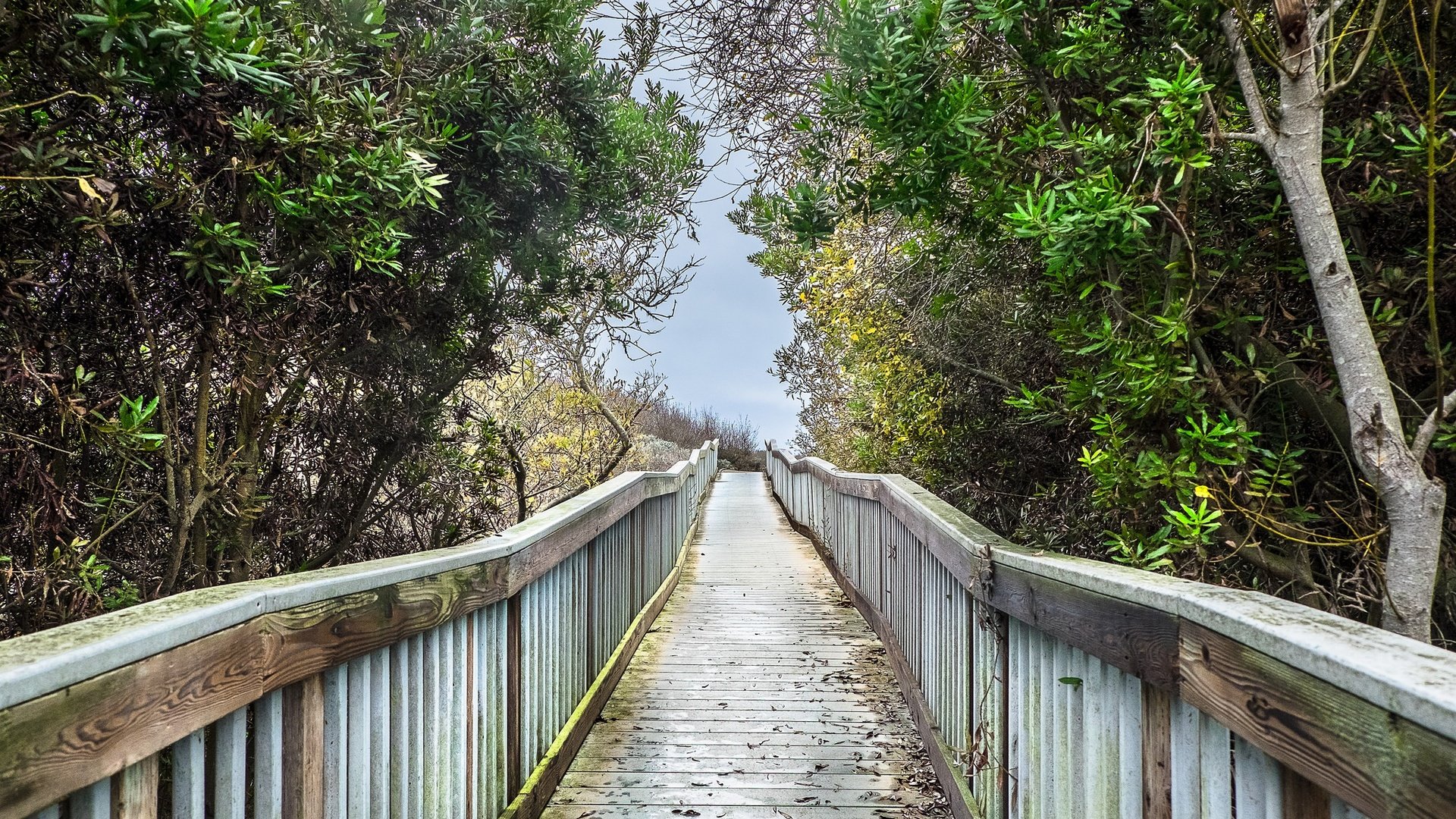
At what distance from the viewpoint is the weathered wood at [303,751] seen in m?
1.39

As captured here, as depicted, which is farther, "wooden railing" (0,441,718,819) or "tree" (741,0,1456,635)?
"tree" (741,0,1456,635)

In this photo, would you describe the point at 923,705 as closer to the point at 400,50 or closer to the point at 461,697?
the point at 461,697

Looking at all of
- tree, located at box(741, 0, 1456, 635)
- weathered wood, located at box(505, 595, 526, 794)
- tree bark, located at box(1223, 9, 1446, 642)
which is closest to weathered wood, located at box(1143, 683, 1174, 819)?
tree, located at box(741, 0, 1456, 635)

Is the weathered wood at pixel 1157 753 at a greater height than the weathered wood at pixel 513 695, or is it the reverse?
the weathered wood at pixel 1157 753

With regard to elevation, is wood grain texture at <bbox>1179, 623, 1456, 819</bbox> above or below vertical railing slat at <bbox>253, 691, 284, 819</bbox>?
above

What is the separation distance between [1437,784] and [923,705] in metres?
2.75

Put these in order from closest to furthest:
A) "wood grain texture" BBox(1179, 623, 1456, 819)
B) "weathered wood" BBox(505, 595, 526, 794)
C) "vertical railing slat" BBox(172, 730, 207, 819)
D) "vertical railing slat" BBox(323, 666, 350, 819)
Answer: "wood grain texture" BBox(1179, 623, 1456, 819) < "vertical railing slat" BBox(172, 730, 207, 819) < "vertical railing slat" BBox(323, 666, 350, 819) < "weathered wood" BBox(505, 595, 526, 794)

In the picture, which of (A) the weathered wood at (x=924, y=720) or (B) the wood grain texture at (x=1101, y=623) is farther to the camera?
(A) the weathered wood at (x=924, y=720)

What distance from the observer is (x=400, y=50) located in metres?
3.32

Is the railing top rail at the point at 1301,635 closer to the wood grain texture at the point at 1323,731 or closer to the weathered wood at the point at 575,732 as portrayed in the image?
the wood grain texture at the point at 1323,731

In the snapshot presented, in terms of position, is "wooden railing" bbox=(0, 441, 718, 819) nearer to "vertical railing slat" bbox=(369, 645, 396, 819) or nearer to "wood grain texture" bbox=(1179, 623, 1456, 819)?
"vertical railing slat" bbox=(369, 645, 396, 819)

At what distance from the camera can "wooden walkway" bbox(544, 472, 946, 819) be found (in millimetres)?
2887

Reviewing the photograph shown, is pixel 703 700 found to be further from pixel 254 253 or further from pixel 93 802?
pixel 93 802

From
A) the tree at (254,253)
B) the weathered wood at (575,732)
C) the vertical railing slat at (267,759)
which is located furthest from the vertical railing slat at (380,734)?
the tree at (254,253)
